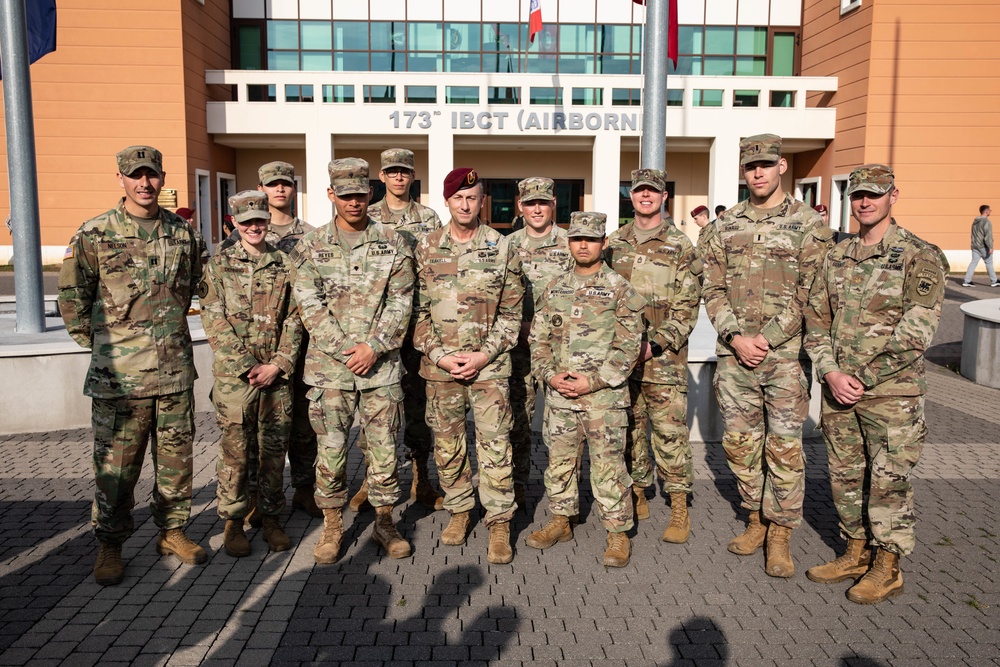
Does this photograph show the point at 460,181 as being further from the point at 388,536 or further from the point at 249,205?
the point at 388,536

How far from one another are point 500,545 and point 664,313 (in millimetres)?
1793

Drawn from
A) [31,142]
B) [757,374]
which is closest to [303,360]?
[757,374]

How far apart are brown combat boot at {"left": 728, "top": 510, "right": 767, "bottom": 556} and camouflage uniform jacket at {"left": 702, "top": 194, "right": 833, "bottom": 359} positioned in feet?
3.51

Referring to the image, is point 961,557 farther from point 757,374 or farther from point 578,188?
point 578,188

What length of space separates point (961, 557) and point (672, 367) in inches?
79.8

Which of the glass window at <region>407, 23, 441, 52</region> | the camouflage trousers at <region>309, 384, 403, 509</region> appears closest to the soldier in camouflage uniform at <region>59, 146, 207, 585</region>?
the camouflage trousers at <region>309, 384, 403, 509</region>

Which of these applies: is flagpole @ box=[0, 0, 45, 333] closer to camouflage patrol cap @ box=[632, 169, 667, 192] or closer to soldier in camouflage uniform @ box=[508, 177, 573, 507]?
soldier in camouflage uniform @ box=[508, 177, 573, 507]

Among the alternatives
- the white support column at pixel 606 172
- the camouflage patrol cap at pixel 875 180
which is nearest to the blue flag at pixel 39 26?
the camouflage patrol cap at pixel 875 180

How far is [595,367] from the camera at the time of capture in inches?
183

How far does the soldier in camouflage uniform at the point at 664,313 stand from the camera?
5043mm

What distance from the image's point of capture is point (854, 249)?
438 cm

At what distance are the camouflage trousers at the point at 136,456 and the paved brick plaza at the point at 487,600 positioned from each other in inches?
12.7

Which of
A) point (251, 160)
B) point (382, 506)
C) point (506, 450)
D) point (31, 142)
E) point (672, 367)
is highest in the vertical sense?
point (251, 160)

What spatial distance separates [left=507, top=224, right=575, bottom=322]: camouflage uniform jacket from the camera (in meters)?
5.51
